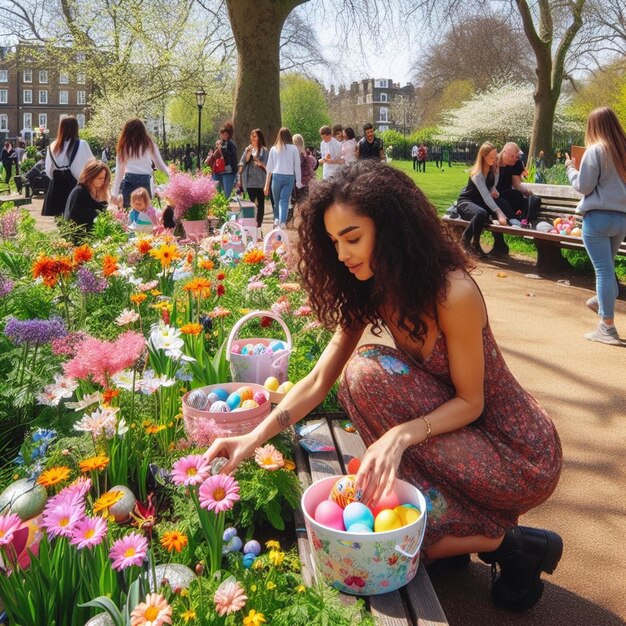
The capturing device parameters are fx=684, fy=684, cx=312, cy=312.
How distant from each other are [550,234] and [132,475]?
5873 millimetres

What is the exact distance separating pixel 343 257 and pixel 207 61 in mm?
29901

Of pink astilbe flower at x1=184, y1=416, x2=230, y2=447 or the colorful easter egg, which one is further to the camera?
the colorful easter egg

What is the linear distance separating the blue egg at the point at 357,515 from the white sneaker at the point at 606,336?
374cm

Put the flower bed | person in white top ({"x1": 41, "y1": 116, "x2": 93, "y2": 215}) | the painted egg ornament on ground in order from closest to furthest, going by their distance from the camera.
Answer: the flower bed → the painted egg ornament on ground → person in white top ({"x1": 41, "y1": 116, "x2": 93, "y2": 215})

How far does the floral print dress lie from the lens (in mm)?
1899

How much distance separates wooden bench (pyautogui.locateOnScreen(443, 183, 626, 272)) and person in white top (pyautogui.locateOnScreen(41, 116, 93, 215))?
3824mm

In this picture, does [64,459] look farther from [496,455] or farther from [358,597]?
[496,455]

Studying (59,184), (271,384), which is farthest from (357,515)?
(59,184)

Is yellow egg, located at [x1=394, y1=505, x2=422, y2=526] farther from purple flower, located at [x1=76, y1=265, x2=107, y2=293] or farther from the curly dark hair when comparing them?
purple flower, located at [x1=76, y1=265, x2=107, y2=293]

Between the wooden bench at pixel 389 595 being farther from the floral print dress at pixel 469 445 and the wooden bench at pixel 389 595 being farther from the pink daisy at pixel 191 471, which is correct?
the pink daisy at pixel 191 471

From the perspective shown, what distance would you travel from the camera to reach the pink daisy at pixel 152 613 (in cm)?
107

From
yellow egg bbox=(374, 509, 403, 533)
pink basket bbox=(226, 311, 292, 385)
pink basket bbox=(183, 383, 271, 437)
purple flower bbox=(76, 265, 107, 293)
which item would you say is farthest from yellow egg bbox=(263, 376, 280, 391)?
yellow egg bbox=(374, 509, 403, 533)

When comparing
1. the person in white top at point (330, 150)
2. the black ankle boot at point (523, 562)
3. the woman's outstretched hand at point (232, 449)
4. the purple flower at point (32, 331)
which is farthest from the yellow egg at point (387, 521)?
the person in white top at point (330, 150)

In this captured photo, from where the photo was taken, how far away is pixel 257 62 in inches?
520
